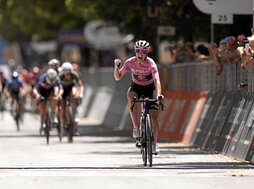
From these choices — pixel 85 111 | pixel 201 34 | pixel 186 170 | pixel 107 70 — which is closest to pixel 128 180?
pixel 186 170

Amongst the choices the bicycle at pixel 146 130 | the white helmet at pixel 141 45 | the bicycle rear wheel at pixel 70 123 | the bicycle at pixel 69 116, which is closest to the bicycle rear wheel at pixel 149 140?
the bicycle at pixel 146 130

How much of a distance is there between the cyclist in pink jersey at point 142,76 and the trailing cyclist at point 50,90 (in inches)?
350

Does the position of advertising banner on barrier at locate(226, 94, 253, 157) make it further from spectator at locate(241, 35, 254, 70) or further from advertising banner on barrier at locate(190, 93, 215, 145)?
advertising banner on barrier at locate(190, 93, 215, 145)

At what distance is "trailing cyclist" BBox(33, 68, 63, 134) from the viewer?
27.9 meters

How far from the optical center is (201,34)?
3238 centimetres

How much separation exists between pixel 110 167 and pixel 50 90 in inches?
416

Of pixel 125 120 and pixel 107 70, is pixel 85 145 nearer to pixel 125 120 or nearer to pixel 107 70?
pixel 125 120

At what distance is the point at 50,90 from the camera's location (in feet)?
93.7

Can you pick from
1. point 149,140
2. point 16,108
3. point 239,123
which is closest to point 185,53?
point 239,123

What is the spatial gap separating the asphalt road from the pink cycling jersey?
4.39 ft

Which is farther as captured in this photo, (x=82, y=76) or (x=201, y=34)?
(x=82, y=76)

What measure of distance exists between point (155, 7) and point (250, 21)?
8.43 feet

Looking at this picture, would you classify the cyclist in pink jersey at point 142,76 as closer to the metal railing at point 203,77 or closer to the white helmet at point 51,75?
the metal railing at point 203,77

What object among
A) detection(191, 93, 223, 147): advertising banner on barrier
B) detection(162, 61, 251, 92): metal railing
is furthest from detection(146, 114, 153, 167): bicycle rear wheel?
detection(191, 93, 223, 147): advertising banner on barrier
